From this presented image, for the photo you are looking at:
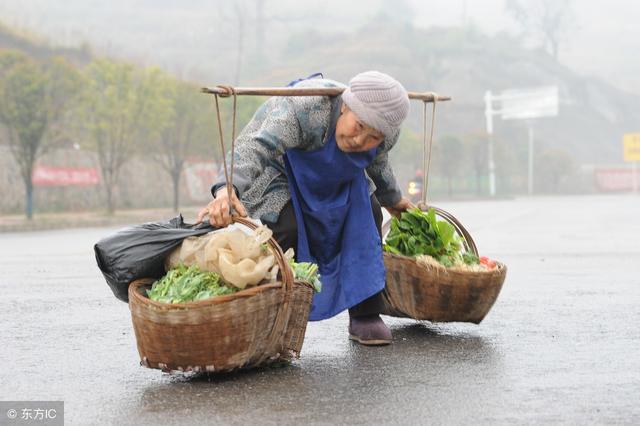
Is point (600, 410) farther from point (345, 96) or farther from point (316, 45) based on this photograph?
point (316, 45)

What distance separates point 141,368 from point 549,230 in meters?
14.4

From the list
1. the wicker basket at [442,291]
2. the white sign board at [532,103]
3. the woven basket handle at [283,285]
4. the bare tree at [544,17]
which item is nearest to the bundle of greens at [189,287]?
the woven basket handle at [283,285]

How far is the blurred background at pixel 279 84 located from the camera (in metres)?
30.1

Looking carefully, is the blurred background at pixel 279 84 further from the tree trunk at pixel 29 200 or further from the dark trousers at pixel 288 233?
the dark trousers at pixel 288 233

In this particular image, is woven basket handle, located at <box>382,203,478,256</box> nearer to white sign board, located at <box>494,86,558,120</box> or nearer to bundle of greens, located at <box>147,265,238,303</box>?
bundle of greens, located at <box>147,265,238,303</box>

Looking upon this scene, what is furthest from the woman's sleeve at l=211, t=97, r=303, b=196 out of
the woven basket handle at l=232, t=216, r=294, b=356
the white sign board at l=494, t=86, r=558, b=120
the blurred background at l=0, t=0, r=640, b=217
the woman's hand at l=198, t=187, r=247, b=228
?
the white sign board at l=494, t=86, r=558, b=120

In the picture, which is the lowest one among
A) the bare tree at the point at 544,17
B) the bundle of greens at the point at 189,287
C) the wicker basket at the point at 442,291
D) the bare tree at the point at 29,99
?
the wicker basket at the point at 442,291

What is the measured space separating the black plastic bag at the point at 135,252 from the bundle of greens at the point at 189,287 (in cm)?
12

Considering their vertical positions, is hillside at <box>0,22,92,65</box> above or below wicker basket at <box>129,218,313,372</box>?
above

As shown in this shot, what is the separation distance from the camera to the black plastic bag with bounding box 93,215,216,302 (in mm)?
4039

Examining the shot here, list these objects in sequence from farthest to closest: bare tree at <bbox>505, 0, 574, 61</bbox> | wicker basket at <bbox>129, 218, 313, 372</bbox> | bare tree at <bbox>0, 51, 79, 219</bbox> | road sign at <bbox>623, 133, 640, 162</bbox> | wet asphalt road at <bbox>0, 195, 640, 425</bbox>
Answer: bare tree at <bbox>505, 0, 574, 61</bbox>
road sign at <bbox>623, 133, 640, 162</bbox>
bare tree at <bbox>0, 51, 79, 219</bbox>
wicker basket at <bbox>129, 218, 313, 372</bbox>
wet asphalt road at <bbox>0, 195, 640, 425</bbox>

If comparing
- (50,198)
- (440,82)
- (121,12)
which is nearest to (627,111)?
(440,82)

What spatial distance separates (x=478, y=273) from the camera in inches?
195

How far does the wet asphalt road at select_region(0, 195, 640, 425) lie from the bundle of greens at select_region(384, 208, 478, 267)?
0.42 meters
